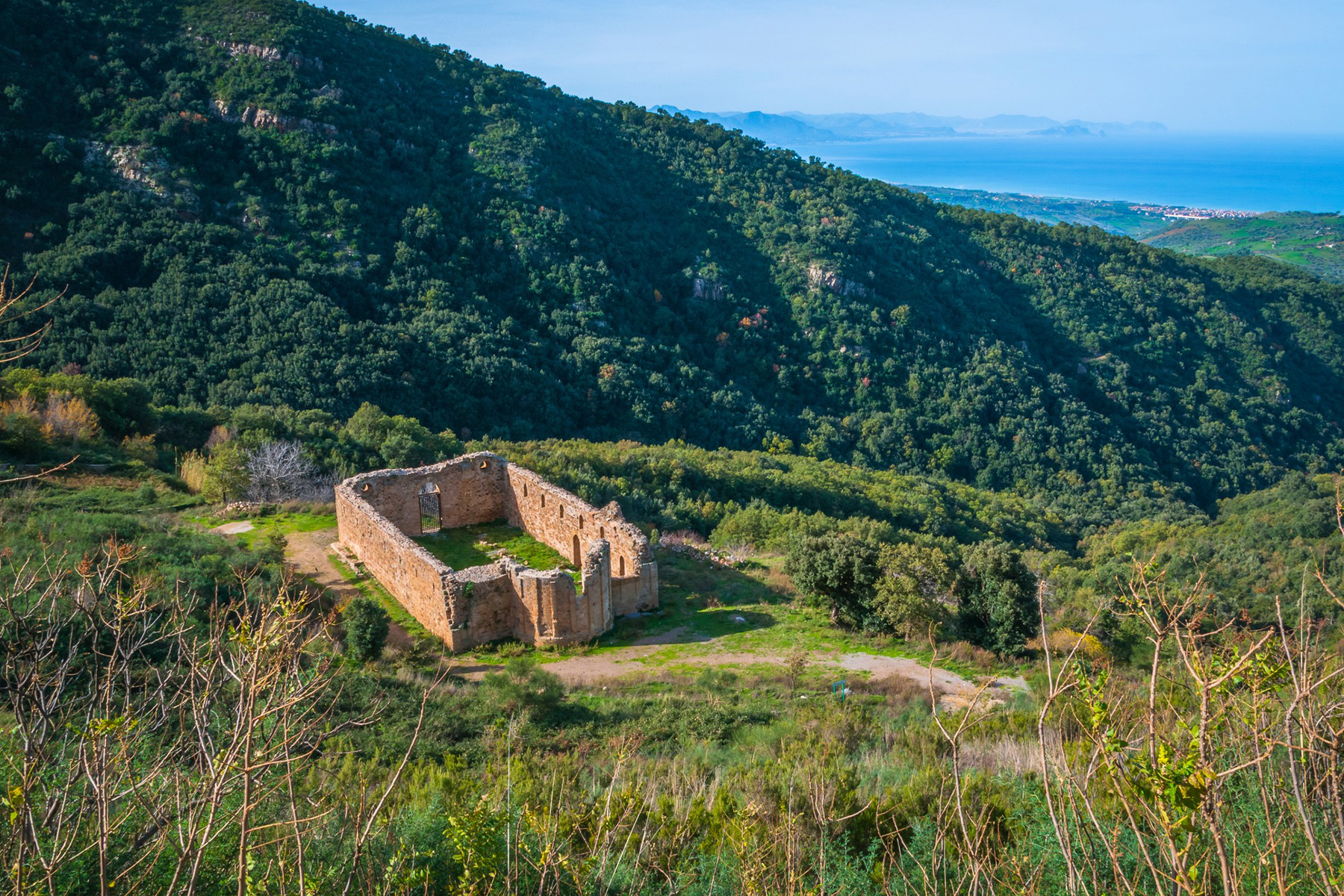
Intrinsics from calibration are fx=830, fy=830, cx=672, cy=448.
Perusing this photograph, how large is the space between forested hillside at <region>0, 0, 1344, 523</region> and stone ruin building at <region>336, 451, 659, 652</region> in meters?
16.0

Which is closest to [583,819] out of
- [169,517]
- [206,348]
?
[169,517]

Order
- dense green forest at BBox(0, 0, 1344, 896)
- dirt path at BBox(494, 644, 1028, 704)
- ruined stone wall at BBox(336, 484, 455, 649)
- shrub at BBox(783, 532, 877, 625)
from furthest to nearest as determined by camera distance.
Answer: shrub at BBox(783, 532, 877, 625)
ruined stone wall at BBox(336, 484, 455, 649)
dirt path at BBox(494, 644, 1028, 704)
dense green forest at BBox(0, 0, 1344, 896)

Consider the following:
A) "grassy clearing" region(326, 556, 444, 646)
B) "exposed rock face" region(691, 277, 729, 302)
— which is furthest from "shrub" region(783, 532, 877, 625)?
"exposed rock face" region(691, 277, 729, 302)

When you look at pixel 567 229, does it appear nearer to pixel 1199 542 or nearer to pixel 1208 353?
pixel 1199 542

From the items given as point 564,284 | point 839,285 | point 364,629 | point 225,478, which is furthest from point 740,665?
point 839,285

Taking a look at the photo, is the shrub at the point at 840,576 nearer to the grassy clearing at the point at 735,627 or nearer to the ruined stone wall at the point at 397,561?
the grassy clearing at the point at 735,627

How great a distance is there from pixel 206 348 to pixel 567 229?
76.4ft

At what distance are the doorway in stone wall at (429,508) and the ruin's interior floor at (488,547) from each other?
24cm

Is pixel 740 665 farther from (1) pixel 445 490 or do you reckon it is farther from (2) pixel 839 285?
(2) pixel 839 285

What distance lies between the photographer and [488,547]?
18.0m

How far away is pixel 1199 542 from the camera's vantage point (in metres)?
28.2

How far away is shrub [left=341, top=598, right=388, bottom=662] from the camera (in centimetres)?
1258

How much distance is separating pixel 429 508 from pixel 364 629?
20.7 feet

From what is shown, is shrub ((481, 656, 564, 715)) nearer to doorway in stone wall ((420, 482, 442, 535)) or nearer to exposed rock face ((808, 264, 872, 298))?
doorway in stone wall ((420, 482, 442, 535))
